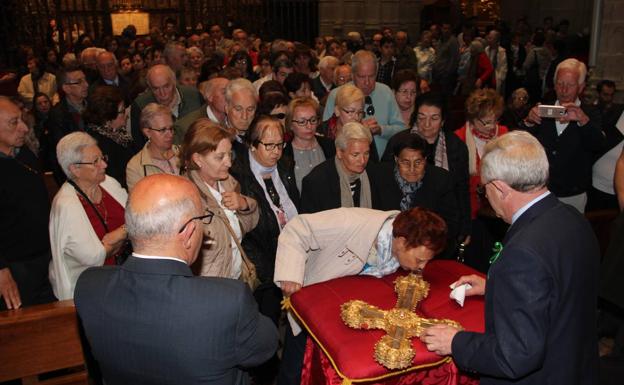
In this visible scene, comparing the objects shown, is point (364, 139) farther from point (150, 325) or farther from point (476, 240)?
point (150, 325)

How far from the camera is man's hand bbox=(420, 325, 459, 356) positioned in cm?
246

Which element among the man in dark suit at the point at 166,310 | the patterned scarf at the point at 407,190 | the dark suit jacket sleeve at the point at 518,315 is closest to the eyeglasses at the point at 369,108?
the patterned scarf at the point at 407,190

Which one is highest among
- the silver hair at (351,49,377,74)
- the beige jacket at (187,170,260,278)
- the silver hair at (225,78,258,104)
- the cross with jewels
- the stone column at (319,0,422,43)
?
the stone column at (319,0,422,43)

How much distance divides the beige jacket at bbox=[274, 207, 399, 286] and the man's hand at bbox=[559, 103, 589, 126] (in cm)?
204

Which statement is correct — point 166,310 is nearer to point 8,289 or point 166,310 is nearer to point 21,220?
point 8,289

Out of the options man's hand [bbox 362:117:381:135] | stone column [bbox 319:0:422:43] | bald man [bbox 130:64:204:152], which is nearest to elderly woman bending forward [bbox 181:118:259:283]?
man's hand [bbox 362:117:381:135]

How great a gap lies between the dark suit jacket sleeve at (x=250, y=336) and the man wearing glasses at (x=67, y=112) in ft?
12.1

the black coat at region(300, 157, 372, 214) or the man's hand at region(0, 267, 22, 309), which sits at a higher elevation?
the black coat at region(300, 157, 372, 214)

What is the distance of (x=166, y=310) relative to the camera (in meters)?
1.97

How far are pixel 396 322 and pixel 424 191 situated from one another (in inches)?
60.7

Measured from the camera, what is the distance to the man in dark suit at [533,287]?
2158mm

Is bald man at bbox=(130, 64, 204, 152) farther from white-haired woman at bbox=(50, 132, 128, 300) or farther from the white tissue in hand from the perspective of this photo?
the white tissue in hand

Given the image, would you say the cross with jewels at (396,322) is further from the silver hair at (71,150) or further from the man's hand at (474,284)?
the silver hair at (71,150)

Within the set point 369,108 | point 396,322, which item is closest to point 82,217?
point 396,322
